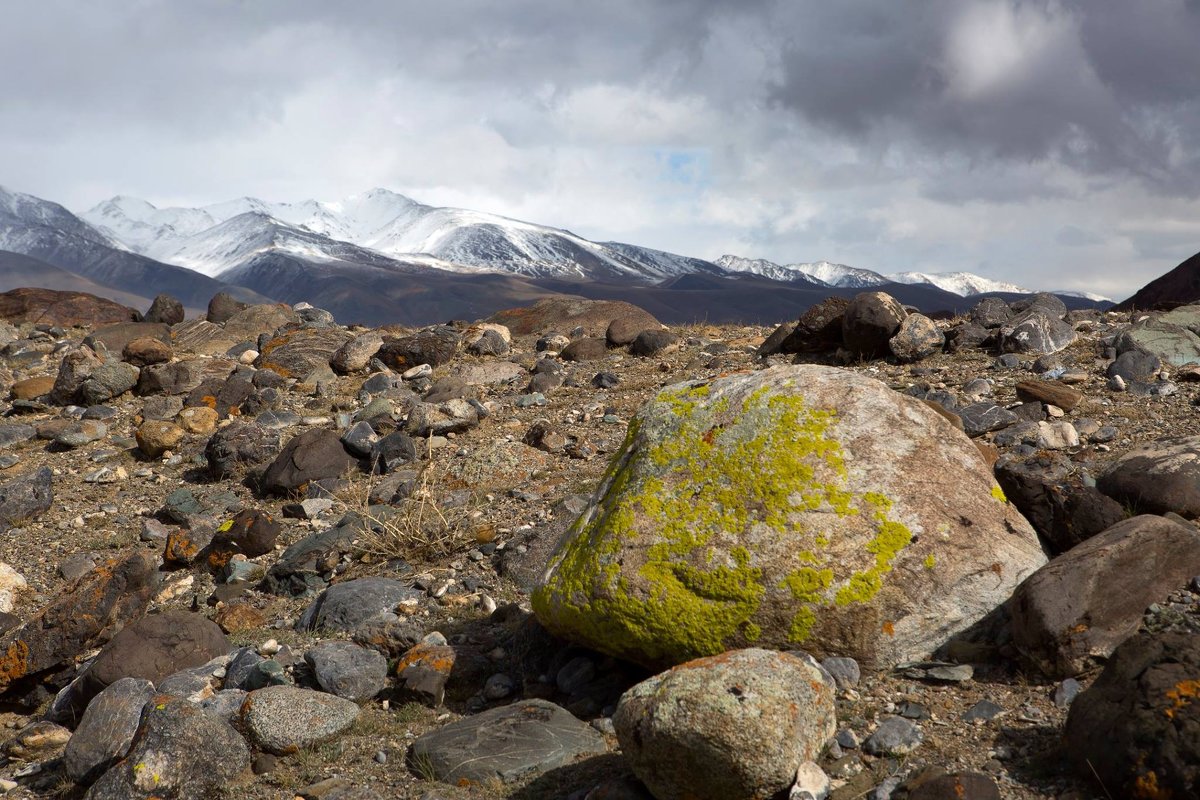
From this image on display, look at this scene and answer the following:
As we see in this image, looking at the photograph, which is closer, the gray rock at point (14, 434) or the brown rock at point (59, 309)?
the gray rock at point (14, 434)

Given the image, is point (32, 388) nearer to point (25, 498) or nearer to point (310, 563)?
point (25, 498)

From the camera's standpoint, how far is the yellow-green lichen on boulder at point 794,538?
4465 mm

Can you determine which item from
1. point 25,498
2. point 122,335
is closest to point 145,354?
point 122,335

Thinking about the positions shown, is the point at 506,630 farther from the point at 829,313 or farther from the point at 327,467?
the point at 829,313

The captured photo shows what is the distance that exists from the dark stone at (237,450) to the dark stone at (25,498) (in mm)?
1924

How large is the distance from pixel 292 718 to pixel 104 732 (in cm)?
126

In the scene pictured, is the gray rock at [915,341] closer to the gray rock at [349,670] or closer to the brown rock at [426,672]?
the brown rock at [426,672]

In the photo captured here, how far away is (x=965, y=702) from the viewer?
408 cm

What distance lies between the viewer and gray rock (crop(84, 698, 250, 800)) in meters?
4.43

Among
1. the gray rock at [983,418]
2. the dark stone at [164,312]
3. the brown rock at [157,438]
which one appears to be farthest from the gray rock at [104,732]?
the dark stone at [164,312]

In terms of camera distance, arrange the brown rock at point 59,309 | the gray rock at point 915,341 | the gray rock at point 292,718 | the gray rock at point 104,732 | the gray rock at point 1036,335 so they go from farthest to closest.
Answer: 1. the brown rock at point 59,309
2. the gray rock at point 915,341
3. the gray rock at point 1036,335
4. the gray rock at point 104,732
5. the gray rock at point 292,718

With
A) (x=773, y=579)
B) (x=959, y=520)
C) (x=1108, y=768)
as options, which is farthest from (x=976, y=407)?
(x=1108, y=768)

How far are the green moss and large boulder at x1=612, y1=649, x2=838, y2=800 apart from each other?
0.67 metres

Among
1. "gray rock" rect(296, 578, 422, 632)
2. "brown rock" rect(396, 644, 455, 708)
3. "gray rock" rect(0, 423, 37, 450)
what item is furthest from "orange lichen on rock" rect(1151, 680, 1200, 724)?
"gray rock" rect(0, 423, 37, 450)
